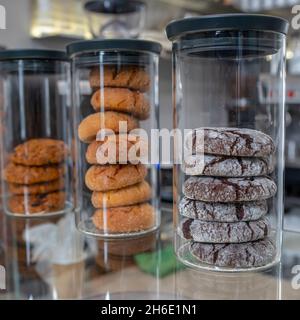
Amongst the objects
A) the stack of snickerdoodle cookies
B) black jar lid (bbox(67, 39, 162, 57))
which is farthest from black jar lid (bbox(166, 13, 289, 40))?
the stack of snickerdoodle cookies

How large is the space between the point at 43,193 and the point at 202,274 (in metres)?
0.34

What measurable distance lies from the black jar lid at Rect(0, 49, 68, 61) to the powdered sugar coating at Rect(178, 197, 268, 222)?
1.16 feet

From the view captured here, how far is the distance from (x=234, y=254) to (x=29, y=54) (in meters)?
0.42

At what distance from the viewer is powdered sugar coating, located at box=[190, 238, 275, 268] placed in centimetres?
45

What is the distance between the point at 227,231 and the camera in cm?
45

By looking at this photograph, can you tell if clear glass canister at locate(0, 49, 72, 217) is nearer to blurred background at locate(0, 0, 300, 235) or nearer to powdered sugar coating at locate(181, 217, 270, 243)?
blurred background at locate(0, 0, 300, 235)

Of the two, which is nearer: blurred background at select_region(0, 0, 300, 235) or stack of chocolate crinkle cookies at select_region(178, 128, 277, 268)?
stack of chocolate crinkle cookies at select_region(178, 128, 277, 268)

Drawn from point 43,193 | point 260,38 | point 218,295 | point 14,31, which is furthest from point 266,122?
point 14,31

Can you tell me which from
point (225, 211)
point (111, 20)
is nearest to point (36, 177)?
point (225, 211)

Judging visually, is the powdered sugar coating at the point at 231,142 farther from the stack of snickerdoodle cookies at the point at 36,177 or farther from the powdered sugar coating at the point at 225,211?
the stack of snickerdoodle cookies at the point at 36,177

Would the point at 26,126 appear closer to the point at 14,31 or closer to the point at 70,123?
the point at 70,123

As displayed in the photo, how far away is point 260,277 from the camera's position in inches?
17.7

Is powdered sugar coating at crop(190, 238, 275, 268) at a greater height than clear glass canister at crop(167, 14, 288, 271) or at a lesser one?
lesser

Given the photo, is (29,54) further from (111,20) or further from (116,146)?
(111,20)
